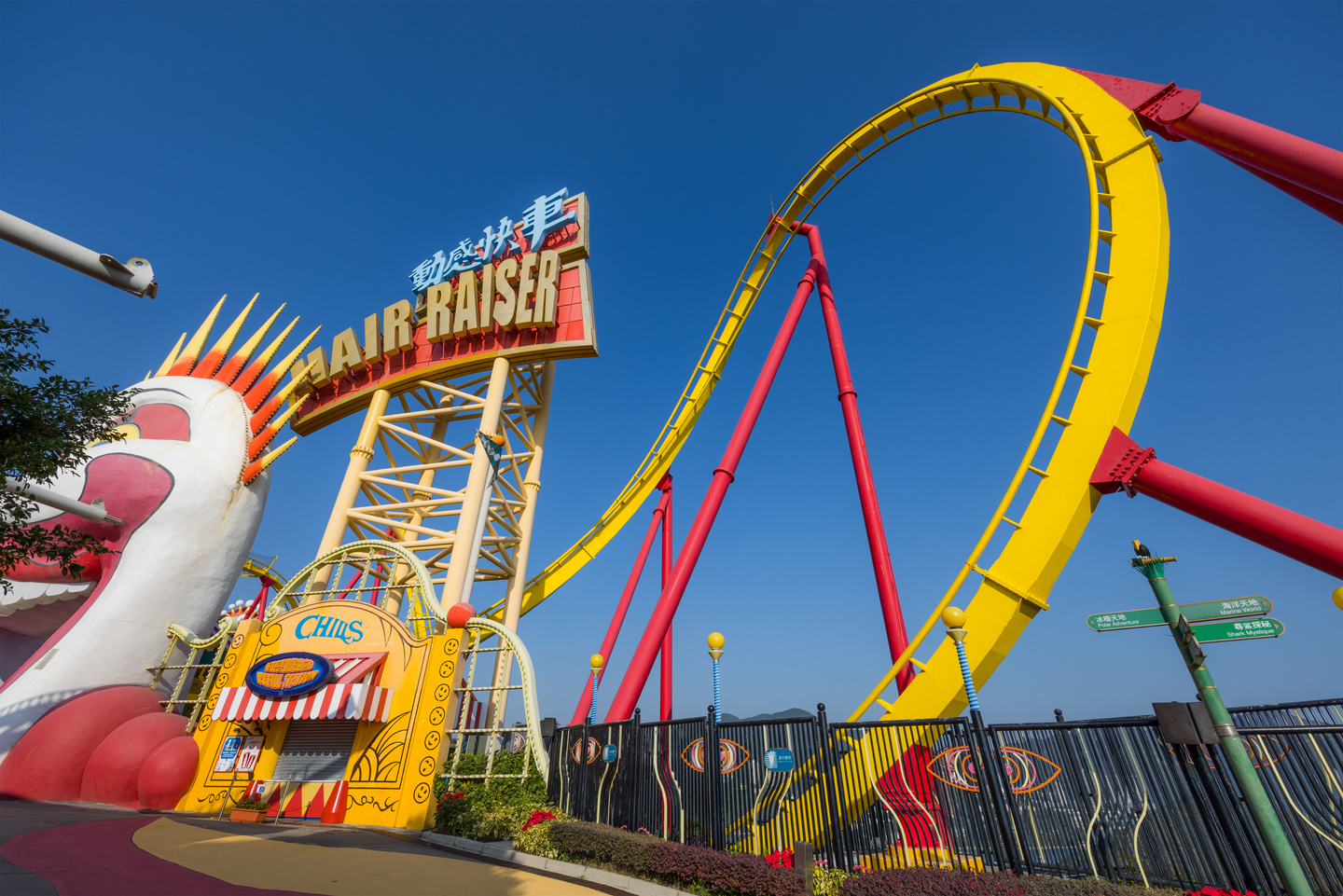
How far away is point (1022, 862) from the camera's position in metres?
6.01

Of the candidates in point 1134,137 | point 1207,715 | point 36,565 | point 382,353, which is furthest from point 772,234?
point 36,565

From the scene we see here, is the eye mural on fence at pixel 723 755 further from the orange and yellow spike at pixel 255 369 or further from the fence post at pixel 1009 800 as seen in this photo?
the orange and yellow spike at pixel 255 369

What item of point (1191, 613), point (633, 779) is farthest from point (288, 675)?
point (1191, 613)

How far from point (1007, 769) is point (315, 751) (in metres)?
12.6

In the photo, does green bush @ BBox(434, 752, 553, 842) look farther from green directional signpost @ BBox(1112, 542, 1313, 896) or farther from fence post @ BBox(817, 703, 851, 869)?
green directional signpost @ BBox(1112, 542, 1313, 896)

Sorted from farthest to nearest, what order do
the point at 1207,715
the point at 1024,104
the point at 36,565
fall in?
1. the point at 36,565
2. the point at 1024,104
3. the point at 1207,715

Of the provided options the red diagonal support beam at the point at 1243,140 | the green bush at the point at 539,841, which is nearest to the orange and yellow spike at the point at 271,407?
the green bush at the point at 539,841

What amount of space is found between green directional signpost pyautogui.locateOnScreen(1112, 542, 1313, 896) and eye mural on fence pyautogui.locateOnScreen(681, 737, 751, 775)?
438 cm

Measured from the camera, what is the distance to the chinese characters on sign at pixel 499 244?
18969mm

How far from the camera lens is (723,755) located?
8023mm

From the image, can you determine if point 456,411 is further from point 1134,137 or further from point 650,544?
point 1134,137

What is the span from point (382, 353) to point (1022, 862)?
62.4 feet

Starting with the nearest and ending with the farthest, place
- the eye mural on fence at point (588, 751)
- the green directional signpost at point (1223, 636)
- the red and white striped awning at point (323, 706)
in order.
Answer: the green directional signpost at point (1223, 636) → the eye mural on fence at point (588, 751) → the red and white striped awning at point (323, 706)

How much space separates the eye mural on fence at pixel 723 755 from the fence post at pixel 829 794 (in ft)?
3.38
